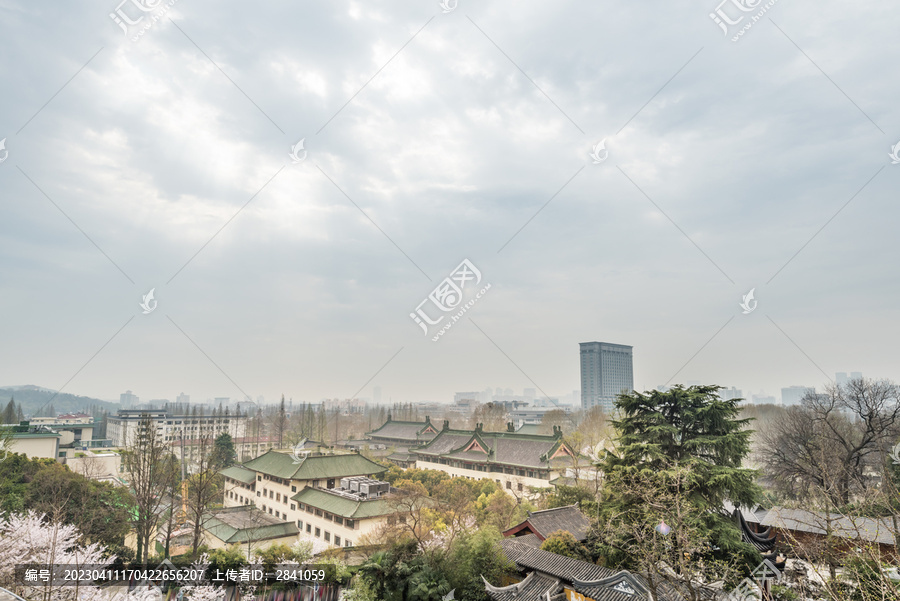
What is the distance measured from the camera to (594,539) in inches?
447

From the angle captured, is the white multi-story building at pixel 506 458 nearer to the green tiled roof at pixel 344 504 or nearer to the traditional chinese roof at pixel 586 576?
the green tiled roof at pixel 344 504

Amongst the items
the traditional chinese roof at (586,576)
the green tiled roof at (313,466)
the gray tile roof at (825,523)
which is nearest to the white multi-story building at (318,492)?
the green tiled roof at (313,466)

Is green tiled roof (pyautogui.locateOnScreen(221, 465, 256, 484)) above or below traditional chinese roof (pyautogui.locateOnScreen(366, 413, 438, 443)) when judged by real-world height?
below

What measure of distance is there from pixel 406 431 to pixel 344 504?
20.6 metres

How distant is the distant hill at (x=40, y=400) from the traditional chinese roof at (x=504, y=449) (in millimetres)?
32848

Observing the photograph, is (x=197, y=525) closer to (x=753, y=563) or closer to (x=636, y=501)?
(x=636, y=501)

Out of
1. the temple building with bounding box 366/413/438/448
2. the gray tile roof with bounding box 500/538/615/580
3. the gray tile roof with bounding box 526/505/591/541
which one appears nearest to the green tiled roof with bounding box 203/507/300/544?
the gray tile roof with bounding box 500/538/615/580

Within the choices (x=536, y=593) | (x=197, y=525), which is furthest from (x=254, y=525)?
(x=536, y=593)

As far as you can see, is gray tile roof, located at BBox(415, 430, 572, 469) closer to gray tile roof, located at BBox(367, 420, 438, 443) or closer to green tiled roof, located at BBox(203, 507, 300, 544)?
gray tile roof, located at BBox(367, 420, 438, 443)

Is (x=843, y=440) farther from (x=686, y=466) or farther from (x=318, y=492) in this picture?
(x=318, y=492)

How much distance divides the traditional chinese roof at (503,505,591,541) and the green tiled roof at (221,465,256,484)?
12.9m

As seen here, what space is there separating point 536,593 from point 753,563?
4.42m

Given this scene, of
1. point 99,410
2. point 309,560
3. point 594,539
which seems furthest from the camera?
point 99,410

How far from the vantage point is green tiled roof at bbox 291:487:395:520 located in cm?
1514
